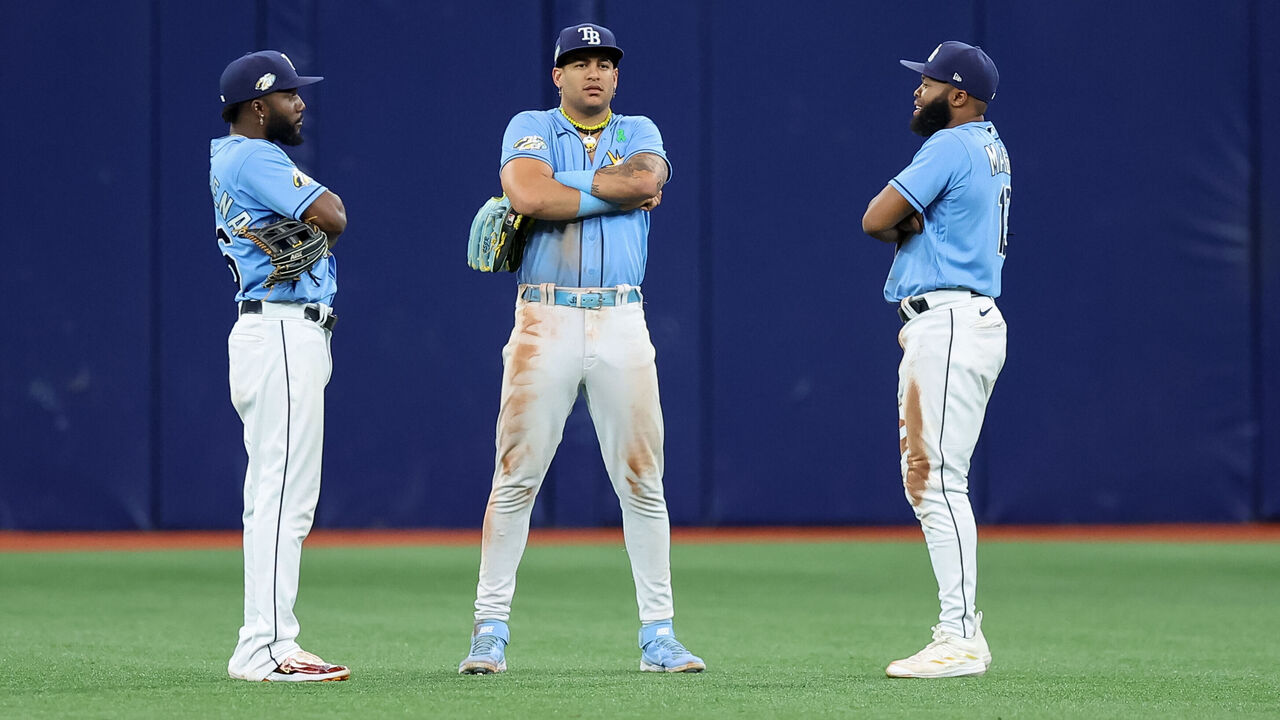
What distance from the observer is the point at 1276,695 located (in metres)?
3.82

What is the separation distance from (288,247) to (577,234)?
82 cm

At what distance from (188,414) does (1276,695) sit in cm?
688

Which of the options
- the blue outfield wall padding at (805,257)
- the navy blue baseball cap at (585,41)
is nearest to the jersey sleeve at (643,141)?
the navy blue baseball cap at (585,41)

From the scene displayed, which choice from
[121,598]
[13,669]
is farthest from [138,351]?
[13,669]

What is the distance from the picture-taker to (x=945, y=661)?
159 inches

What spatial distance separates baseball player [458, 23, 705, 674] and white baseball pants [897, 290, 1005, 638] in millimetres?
725

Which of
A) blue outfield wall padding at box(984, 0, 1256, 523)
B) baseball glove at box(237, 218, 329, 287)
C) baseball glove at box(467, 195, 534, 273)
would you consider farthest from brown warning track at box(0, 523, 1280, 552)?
baseball glove at box(237, 218, 329, 287)

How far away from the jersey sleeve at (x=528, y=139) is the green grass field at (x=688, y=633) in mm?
1467

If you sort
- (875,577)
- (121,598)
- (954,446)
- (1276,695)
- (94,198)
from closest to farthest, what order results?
1. (1276,695)
2. (954,446)
3. (121,598)
4. (875,577)
5. (94,198)

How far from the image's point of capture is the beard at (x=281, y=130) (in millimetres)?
4109

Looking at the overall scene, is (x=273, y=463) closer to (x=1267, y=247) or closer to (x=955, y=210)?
(x=955, y=210)

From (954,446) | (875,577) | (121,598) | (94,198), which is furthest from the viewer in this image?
(94,198)

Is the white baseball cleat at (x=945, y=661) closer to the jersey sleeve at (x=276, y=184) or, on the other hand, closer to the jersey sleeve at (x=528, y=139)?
the jersey sleeve at (x=528, y=139)

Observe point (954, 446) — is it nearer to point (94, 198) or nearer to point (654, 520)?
point (654, 520)
